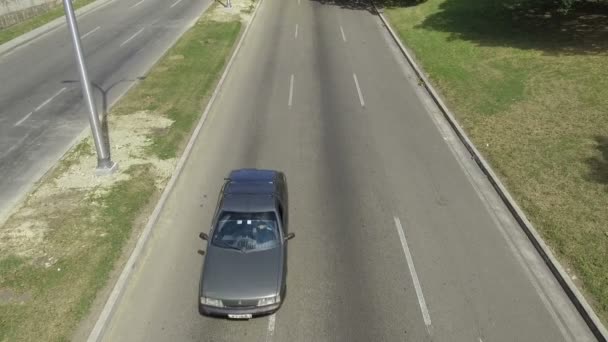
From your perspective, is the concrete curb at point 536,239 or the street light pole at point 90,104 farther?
the street light pole at point 90,104

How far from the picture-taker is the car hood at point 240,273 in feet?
31.0

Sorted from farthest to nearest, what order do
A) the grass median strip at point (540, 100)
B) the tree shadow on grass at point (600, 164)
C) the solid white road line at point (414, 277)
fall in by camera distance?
the tree shadow on grass at point (600, 164) → the grass median strip at point (540, 100) → the solid white road line at point (414, 277)

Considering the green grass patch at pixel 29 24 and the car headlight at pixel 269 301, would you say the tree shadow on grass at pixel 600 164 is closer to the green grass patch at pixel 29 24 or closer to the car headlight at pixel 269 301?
the car headlight at pixel 269 301

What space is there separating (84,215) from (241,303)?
651 centimetres

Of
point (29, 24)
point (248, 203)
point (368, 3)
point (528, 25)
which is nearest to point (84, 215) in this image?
point (248, 203)

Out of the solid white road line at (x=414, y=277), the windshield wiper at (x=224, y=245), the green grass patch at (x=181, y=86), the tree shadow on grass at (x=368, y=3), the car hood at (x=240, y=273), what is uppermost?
the tree shadow on grass at (x=368, y=3)

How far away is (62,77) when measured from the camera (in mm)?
24109

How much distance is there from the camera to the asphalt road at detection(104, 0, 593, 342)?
969 cm

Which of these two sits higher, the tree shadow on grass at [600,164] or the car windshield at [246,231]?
the car windshield at [246,231]

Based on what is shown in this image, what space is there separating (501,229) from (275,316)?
22.4ft

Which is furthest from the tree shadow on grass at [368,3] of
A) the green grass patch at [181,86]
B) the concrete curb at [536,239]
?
the concrete curb at [536,239]

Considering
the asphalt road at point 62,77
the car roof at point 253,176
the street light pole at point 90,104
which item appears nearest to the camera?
the car roof at point 253,176

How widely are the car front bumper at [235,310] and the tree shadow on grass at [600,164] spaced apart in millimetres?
10839

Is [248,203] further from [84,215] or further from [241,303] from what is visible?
[84,215]
